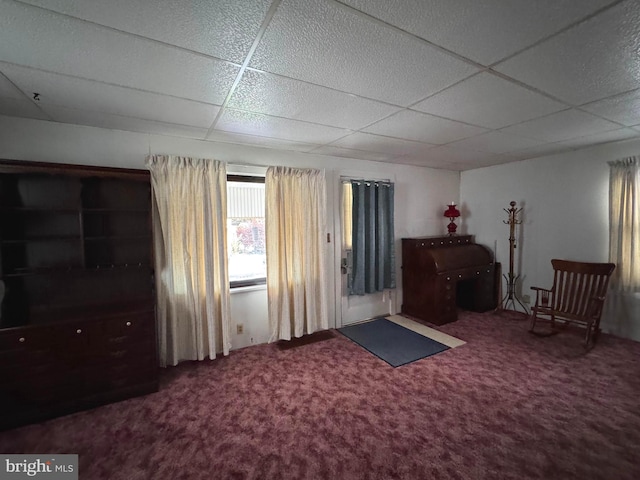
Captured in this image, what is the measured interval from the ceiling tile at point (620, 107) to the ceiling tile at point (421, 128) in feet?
2.44

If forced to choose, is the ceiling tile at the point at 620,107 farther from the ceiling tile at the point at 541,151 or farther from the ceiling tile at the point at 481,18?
the ceiling tile at the point at 481,18

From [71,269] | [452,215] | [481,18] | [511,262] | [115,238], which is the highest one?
[481,18]

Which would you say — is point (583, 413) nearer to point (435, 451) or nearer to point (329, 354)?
point (435, 451)

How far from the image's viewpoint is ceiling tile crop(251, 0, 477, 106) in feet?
3.64

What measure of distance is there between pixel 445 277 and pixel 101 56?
385 cm

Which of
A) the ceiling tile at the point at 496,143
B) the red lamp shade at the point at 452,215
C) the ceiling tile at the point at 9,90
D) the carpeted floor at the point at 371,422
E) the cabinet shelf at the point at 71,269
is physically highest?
the ceiling tile at the point at 9,90

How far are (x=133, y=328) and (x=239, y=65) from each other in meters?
2.08

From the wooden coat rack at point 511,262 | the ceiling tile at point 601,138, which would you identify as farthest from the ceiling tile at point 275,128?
the wooden coat rack at point 511,262

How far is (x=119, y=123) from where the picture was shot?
7.52 ft

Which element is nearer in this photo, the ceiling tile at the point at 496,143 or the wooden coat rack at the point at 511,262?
the ceiling tile at the point at 496,143

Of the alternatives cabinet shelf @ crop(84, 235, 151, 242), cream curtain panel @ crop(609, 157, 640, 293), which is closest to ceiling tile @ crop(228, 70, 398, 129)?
cabinet shelf @ crop(84, 235, 151, 242)

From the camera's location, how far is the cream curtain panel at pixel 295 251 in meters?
3.04

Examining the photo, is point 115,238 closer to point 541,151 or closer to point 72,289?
point 72,289

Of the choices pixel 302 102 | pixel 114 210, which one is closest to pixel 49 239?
pixel 114 210
